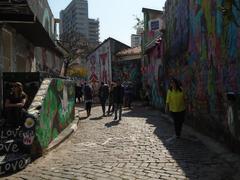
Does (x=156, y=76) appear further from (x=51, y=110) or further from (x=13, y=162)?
(x=13, y=162)

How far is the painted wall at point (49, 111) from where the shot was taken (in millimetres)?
9113

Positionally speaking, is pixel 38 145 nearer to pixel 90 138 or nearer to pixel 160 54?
pixel 90 138

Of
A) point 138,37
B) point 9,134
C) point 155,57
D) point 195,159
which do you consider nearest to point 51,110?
point 9,134

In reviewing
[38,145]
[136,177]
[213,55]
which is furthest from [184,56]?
[136,177]

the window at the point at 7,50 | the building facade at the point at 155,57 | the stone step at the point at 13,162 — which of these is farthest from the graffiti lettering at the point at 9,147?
the building facade at the point at 155,57

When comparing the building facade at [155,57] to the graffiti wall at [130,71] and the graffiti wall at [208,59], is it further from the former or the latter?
the graffiti wall at [208,59]

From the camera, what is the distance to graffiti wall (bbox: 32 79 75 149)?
9336 mm

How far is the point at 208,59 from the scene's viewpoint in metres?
11.4

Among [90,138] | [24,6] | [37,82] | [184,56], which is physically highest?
[24,6]

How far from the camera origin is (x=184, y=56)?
596 inches

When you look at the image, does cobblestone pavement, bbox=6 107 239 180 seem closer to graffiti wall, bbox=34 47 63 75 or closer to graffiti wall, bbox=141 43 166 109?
graffiti wall, bbox=34 47 63 75

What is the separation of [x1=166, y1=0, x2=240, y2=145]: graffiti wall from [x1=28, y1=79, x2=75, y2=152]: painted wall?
428 cm

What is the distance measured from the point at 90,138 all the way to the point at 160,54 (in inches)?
454

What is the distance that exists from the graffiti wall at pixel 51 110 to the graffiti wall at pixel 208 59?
4284 millimetres
